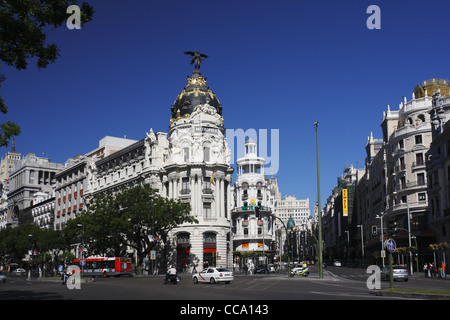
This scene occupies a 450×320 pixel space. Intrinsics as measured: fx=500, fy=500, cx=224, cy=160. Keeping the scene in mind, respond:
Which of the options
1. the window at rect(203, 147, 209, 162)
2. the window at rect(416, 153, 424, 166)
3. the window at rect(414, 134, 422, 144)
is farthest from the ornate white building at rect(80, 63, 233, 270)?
the window at rect(414, 134, 422, 144)

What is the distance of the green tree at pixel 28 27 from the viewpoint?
54.1 ft

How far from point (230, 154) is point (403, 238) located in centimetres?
2968

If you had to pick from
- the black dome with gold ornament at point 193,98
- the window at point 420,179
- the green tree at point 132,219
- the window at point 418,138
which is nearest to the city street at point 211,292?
the green tree at point 132,219

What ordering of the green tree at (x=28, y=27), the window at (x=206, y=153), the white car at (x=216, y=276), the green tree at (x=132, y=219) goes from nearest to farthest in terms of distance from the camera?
the green tree at (x=28, y=27) → the white car at (x=216, y=276) → the green tree at (x=132, y=219) → the window at (x=206, y=153)

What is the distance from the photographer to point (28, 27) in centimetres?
1683

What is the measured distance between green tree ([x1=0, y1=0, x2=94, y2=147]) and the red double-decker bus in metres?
50.1

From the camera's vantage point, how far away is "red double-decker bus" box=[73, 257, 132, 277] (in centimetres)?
6456

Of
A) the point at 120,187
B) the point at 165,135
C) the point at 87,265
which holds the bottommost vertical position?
the point at 87,265

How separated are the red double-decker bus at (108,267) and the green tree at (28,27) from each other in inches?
1973

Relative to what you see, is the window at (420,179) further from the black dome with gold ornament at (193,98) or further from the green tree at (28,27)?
the green tree at (28,27)

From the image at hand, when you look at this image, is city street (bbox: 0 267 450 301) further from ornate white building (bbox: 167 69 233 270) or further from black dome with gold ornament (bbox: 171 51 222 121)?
black dome with gold ornament (bbox: 171 51 222 121)
